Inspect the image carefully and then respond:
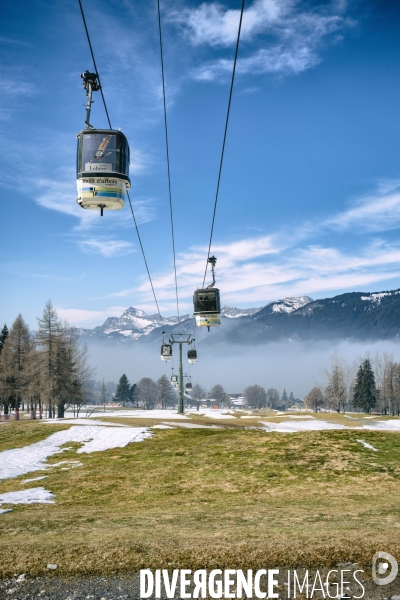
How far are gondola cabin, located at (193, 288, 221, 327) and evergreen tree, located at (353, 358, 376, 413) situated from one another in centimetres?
8747

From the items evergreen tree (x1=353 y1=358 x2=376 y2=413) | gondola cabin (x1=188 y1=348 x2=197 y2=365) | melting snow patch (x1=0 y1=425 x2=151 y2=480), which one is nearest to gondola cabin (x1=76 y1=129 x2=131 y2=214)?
melting snow patch (x1=0 y1=425 x2=151 y2=480)

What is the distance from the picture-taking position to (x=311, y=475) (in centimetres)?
2252

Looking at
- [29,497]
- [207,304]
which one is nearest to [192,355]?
[207,304]

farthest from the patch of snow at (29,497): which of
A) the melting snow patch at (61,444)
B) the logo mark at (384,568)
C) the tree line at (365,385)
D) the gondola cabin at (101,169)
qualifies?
the tree line at (365,385)

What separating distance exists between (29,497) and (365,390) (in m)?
101

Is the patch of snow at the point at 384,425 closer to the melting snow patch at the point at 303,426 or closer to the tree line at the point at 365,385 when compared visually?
the melting snow patch at the point at 303,426

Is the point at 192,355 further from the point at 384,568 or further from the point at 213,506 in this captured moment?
the point at 384,568

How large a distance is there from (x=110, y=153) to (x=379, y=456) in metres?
23.1

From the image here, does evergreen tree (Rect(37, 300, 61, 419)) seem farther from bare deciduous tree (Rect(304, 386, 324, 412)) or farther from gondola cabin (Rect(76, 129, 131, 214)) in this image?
bare deciduous tree (Rect(304, 386, 324, 412))

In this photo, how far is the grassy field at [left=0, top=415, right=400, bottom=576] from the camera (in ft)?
29.5

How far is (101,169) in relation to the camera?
13836 mm

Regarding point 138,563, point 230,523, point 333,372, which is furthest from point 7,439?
point 333,372

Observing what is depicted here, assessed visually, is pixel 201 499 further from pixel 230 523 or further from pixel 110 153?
pixel 110 153

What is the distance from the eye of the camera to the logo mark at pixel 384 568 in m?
7.87
